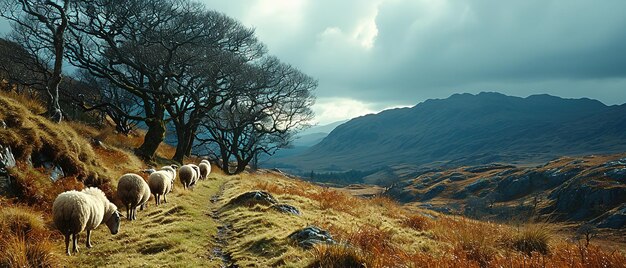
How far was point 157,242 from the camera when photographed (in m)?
11.0

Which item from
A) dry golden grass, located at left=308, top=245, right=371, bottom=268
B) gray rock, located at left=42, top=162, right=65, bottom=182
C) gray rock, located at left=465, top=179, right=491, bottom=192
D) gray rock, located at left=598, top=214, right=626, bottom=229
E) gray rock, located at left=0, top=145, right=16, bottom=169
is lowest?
gray rock, located at left=465, top=179, right=491, bottom=192

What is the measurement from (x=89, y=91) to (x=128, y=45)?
24446 mm

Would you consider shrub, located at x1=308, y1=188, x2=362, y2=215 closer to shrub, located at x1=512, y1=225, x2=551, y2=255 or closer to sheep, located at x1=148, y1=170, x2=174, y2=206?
sheep, located at x1=148, y1=170, x2=174, y2=206

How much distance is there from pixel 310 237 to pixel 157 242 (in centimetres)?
431

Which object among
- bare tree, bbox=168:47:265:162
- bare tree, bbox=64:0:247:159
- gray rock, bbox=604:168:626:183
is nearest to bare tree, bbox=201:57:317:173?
bare tree, bbox=168:47:265:162

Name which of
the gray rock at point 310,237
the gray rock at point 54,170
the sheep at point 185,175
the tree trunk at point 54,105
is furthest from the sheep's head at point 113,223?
the sheep at point 185,175

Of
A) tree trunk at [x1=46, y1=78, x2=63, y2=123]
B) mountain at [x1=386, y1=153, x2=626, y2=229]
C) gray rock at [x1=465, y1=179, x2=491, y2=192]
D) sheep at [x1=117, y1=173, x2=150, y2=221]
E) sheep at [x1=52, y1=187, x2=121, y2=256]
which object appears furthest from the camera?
gray rock at [x1=465, y1=179, x2=491, y2=192]

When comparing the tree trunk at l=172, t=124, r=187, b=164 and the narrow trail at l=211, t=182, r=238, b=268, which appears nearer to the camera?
the narrow trail at l=211, t=182, r=238, b=268

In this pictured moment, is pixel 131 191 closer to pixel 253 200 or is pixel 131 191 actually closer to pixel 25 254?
pixel 253 200

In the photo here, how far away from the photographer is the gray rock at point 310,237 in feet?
34.3

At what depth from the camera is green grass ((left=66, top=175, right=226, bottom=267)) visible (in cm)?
958

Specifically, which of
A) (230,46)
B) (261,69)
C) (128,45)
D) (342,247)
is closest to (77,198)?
(342,247)

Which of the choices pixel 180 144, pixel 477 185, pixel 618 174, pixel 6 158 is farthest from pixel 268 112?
pixel 477 185

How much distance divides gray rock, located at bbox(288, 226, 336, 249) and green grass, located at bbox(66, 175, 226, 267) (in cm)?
223
